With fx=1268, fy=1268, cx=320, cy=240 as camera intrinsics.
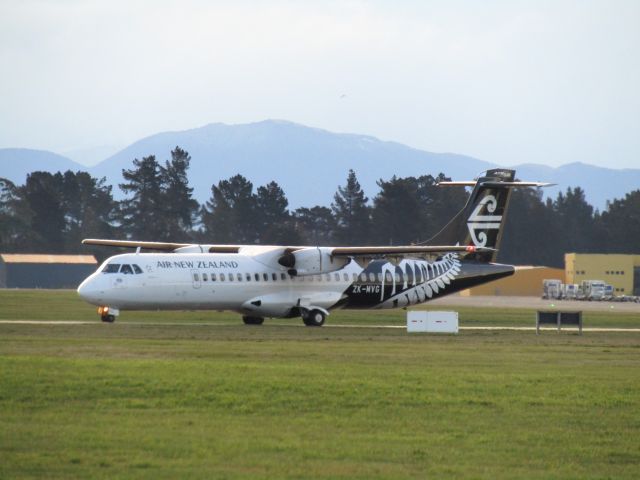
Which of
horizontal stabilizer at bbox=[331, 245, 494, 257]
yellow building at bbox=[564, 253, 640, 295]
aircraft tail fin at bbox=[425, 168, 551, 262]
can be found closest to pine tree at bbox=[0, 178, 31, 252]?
yellow building at bbox=[564, 253, 640, 295]

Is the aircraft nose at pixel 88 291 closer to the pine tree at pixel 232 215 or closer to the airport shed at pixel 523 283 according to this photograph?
the airport shed at pixel 523 283

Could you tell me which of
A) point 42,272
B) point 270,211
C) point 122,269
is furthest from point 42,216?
point 122,269

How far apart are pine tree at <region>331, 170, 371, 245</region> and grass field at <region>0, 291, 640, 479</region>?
87722mm

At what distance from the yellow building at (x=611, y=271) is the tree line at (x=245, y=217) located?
652 inches

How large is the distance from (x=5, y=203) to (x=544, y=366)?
114 m

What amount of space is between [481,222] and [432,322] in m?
8.57

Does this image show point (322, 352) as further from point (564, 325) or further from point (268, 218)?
point (268, 218)

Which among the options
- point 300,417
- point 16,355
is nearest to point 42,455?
point 300,417

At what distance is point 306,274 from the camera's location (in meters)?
45.5

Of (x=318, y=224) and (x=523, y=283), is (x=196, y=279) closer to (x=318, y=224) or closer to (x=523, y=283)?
(x=523, y=283)

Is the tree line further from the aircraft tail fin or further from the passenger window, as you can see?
the passenger window

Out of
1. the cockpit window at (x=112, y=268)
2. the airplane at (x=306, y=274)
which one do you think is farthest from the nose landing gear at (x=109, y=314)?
the cockpit window at (x=112, y=268)

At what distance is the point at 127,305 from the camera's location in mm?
41875

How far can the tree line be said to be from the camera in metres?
121
